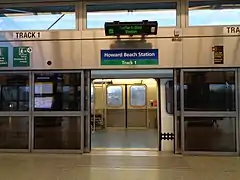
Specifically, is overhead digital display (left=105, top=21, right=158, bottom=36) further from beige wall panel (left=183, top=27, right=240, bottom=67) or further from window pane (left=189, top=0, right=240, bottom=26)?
window pane (left=189, top=0, right=240, bottom=26)

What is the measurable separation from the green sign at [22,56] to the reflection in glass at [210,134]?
145 inches

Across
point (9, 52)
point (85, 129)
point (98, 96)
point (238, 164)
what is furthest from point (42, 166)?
point (98, 96)

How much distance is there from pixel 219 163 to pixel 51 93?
3838mm

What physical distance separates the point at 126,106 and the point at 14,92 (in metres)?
7.70

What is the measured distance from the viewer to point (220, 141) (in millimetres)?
7297

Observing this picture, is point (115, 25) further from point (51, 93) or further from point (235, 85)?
point (235, 85)

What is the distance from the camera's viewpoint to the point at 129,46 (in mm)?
7469

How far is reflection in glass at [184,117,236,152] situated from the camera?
285 inches

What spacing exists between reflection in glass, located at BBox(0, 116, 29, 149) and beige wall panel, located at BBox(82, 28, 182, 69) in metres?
1.92

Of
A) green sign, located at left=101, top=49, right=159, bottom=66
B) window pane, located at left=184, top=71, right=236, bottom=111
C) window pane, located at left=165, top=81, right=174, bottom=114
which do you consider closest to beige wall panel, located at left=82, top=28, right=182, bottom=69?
green sign, located at left=101, top=49, right=159, bottom=66

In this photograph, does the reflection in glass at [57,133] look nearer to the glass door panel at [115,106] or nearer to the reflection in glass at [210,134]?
the reflection in glass at [210,134]

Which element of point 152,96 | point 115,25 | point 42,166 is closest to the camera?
point 42,166

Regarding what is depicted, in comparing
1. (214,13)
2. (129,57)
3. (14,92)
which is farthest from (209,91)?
(14,92)

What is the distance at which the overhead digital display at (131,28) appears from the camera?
7.20m
